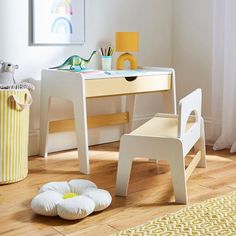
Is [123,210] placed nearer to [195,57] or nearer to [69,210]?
[69,210]

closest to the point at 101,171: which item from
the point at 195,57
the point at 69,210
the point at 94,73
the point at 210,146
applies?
the point at 94,73

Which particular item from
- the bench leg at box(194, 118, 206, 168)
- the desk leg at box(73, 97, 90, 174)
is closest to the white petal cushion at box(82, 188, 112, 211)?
the desk leg at box(73, 97, 90, 174)

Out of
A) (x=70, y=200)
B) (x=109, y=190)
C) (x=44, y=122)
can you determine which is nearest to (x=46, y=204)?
(x=70, y=200)

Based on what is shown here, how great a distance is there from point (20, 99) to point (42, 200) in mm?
727

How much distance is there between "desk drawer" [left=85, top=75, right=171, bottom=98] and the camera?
2.75m

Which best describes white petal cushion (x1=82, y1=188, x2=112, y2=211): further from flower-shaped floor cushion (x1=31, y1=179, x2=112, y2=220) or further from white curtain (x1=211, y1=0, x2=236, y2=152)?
white curtain (x1=211, y1=0, x2=236, y2=152)

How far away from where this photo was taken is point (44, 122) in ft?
9.99

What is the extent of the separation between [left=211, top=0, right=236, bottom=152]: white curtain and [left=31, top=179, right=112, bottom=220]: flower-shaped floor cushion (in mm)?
1497

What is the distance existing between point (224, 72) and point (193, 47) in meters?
0.50

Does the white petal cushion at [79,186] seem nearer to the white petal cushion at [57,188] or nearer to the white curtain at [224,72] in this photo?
the white petal cushion at [57,188]

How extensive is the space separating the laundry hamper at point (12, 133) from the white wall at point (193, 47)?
169 centimetres

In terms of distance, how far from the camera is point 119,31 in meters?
3.52

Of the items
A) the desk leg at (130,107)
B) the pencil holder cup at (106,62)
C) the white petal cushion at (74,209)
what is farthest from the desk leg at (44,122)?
the white petal cushion at (74,209)

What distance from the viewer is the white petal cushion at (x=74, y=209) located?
1942 millimetres
